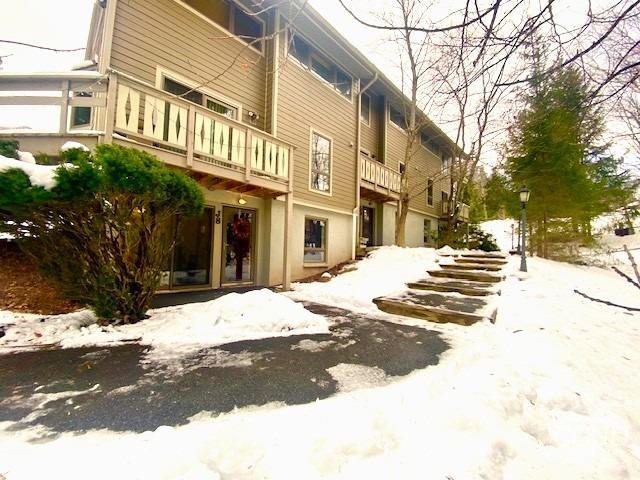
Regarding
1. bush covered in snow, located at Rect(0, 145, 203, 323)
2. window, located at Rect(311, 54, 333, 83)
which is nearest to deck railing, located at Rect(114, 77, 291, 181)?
bush covered in snow, located at Rect(0, 145, 203, 323)

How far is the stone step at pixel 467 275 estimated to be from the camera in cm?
682

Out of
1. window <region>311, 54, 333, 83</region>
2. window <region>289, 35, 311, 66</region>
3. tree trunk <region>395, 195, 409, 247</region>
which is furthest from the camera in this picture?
tree trunk <region>395, 195, 409, 247</region>

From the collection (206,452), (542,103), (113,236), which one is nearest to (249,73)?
(113,236)

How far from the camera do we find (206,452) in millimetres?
1551

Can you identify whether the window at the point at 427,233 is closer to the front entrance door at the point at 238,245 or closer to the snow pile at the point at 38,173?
the front entrance door at the point at 238,245

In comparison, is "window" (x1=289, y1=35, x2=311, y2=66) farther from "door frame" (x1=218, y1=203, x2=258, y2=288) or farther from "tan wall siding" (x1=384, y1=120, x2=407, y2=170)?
"tan wall siding" (x1=384, y1=120, x2=407, y2=170)

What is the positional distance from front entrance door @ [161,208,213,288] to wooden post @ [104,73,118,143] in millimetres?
2428

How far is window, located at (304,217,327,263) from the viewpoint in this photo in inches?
355

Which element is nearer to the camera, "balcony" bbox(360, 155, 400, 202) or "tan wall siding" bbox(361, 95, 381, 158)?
"balcony" bbox(360, 155, 400, 202)

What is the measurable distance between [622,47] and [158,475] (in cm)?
471

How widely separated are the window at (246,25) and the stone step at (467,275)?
25.1ft

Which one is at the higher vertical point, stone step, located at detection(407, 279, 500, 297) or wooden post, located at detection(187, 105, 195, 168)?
wooden post, located at detection(187, 105, 195, 168)

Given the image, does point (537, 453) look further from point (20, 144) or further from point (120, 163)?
point (20, 144)

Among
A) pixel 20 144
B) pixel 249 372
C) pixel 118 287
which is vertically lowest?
pixel 249 372
